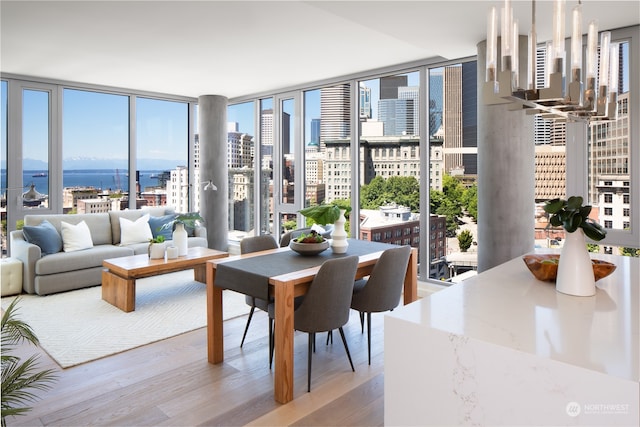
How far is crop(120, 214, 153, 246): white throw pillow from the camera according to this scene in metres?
5.77

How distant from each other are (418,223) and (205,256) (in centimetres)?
248

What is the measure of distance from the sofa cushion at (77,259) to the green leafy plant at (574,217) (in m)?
4.92

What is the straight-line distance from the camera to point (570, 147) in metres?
3.94

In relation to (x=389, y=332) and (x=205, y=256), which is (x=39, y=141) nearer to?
(x=205, y=256)

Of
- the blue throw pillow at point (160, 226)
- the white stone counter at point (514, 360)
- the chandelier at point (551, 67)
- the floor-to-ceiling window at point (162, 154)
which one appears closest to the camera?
the white stone counter at point (514, 360)

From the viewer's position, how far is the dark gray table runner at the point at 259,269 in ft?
9.07

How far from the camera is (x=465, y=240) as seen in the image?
477 cm

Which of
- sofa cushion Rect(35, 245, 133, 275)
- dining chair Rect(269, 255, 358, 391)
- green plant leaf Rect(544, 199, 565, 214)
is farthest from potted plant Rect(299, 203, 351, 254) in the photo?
sofa cushion Rect(35, 245, 133, 275)

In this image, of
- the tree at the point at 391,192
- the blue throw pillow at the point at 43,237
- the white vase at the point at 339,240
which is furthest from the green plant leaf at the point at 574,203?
the blue throw pillow at the point at 43,237

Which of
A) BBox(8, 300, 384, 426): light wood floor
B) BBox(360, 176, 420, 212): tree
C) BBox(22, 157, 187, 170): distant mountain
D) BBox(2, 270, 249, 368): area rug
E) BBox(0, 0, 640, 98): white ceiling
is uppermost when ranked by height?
BBox(0, 0, 640, 98): white ceiling

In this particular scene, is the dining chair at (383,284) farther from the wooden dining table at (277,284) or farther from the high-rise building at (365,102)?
the high-rise building at (365,102)

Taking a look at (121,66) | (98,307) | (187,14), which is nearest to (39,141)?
(121,66)

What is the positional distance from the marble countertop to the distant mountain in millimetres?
5959

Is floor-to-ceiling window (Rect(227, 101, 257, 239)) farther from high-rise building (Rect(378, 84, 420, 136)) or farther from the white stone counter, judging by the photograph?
the white stone counter
